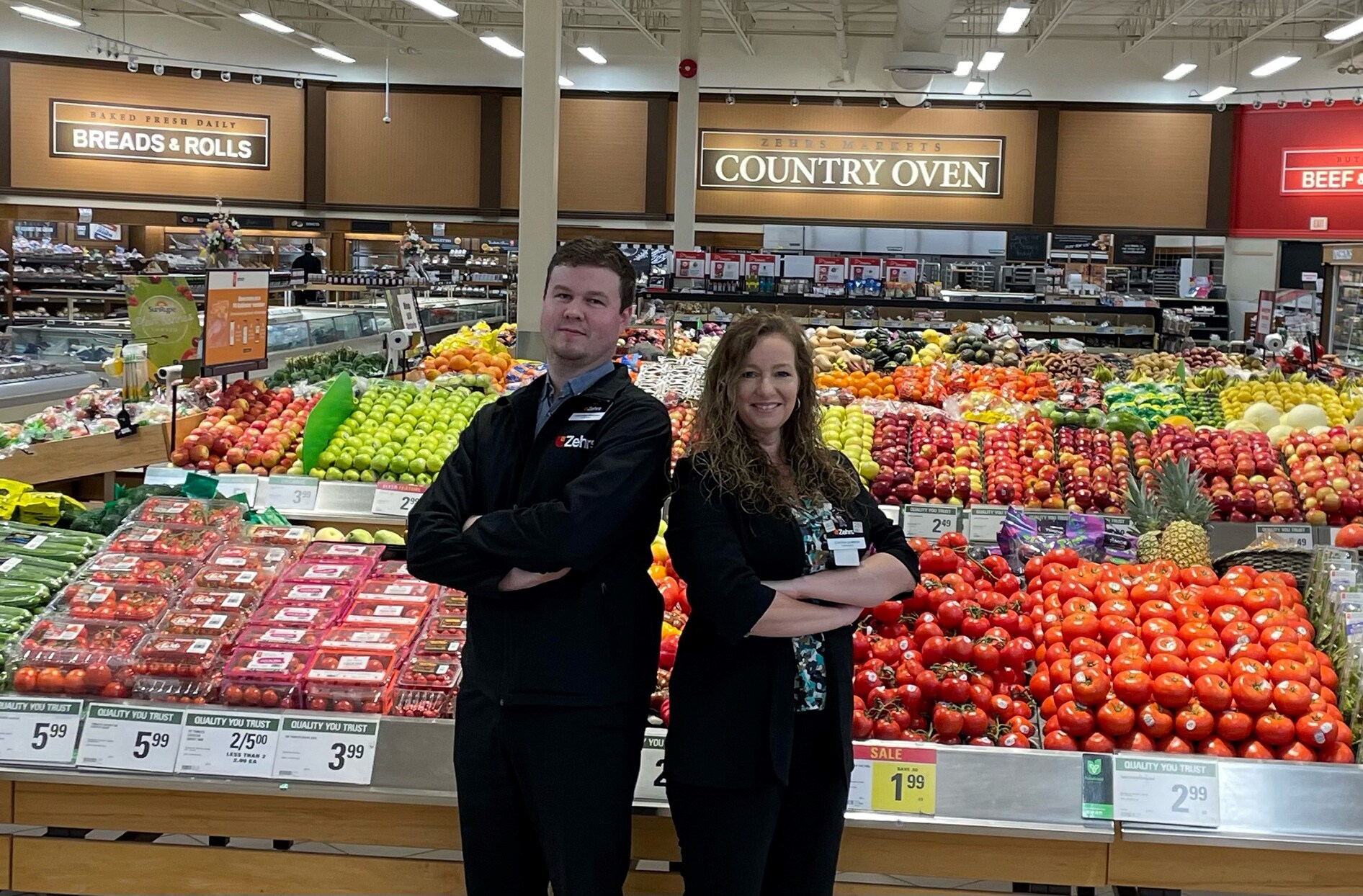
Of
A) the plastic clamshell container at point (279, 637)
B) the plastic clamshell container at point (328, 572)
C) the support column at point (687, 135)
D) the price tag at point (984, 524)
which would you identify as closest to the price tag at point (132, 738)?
the plastic clamshell container at point (279, 637)

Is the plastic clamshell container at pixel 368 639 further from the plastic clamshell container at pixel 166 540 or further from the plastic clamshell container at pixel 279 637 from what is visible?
the plastic clamshell container at pixel 166 540

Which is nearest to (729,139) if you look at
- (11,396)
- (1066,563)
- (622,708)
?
(11,396)

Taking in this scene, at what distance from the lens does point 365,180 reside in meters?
19.8

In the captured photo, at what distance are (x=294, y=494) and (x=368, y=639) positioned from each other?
7.16 ft

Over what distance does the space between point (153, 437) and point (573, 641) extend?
13.1 ft

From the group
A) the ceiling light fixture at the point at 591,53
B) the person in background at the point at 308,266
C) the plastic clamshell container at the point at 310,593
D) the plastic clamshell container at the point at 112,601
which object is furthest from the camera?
the ceiling light fixture at the point at 591,53

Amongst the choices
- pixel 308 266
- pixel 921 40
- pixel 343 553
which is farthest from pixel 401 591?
pixel 308 266

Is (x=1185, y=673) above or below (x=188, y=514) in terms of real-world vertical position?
below

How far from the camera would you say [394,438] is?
16.9 ft

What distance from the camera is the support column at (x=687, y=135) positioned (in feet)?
51.9

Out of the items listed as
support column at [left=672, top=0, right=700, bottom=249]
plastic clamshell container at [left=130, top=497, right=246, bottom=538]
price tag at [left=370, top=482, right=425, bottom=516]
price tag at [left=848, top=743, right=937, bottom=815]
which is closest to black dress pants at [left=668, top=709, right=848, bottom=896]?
price tag at [left=848, top=743, right=937, bottom=815]

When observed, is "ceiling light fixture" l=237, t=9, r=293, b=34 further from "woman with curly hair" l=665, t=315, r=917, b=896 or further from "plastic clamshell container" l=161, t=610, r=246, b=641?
"woman with curly hair" l=665, t=315, r=917, b=896

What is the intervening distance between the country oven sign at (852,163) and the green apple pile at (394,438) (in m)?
14.5

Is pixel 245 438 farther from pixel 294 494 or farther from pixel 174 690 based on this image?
pixel 174 690
